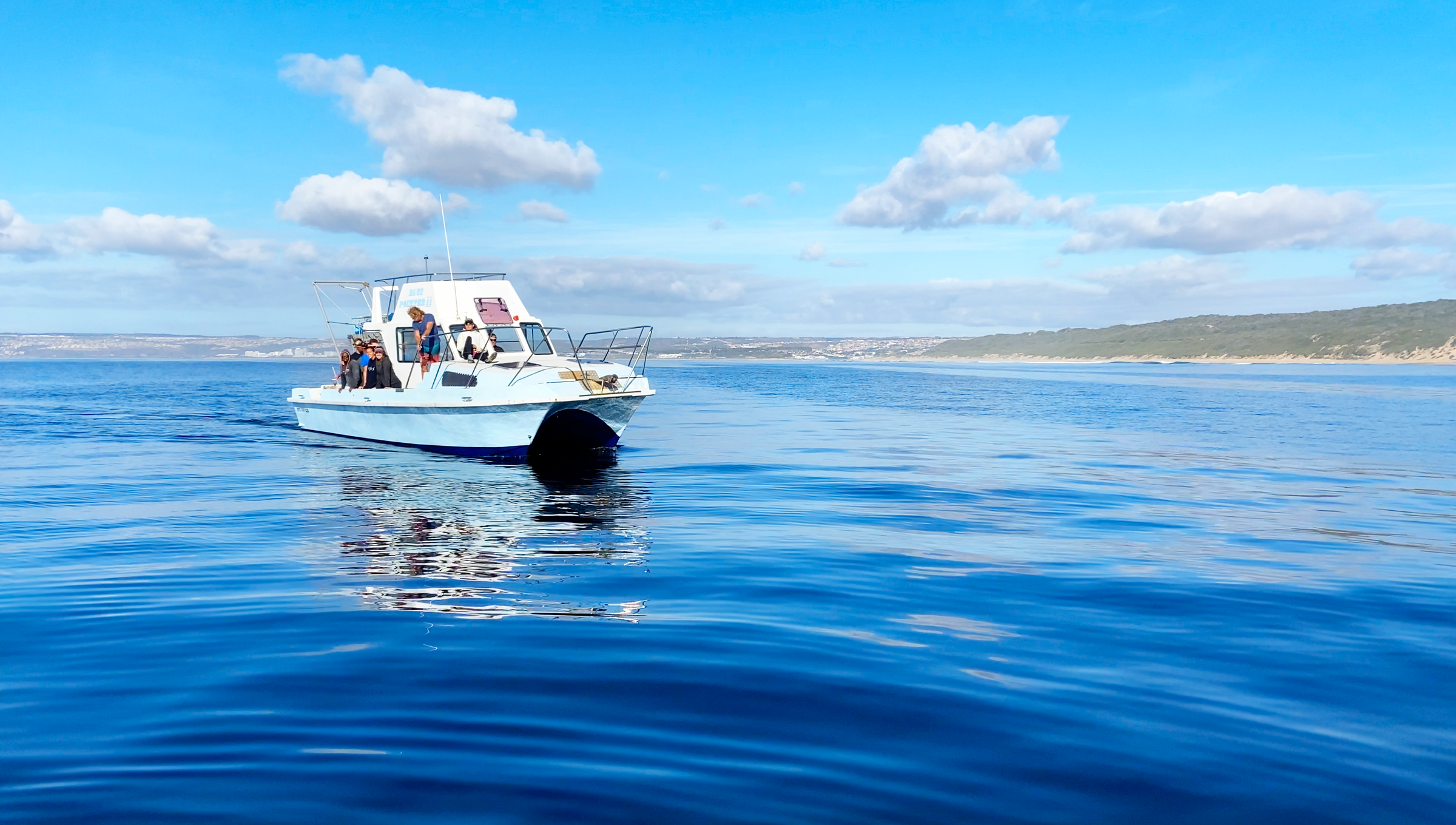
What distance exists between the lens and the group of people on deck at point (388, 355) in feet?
71.7

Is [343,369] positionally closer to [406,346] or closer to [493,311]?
[406,346]

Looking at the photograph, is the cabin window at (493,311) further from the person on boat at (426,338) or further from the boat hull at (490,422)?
the boat hull at (490,422)

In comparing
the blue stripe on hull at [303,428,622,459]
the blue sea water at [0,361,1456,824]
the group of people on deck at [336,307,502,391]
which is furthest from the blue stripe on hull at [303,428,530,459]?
the blue sea water at [0,361,1456,824]

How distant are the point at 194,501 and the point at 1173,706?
1403 cm

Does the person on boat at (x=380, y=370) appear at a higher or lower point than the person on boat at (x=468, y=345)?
lower

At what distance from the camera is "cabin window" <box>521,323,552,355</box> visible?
74.5 ft

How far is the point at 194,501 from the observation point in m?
14.0

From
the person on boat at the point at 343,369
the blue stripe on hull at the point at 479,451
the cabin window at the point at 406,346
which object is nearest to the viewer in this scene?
the blue stripe on hull at the point at 479,451

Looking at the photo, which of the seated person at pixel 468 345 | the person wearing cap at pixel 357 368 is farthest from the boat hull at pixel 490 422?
the seated person at pixel 468 345

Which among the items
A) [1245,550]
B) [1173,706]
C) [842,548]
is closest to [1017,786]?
[1173,706]

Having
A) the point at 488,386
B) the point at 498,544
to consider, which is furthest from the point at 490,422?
the point at 498,544

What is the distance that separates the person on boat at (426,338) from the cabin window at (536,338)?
2.14 meters

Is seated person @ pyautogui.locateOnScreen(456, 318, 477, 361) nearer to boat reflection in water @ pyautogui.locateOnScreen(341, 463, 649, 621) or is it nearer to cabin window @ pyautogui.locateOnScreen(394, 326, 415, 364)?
cabin window @ pyautogui.locateOnScreen(394, 326, 415, 364)

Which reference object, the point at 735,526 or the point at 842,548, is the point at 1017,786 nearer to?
→ the point at 842,548
